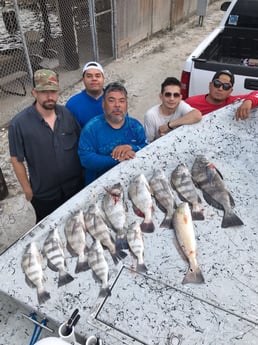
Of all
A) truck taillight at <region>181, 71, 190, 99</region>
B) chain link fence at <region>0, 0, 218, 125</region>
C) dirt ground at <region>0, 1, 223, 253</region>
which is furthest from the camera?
chain link fence at <region>0, 0, 218, 125</region>

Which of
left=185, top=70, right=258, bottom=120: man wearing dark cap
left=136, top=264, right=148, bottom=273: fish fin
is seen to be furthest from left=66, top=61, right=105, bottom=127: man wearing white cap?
left=136, top=264, right=148, bottom=273: fish fin

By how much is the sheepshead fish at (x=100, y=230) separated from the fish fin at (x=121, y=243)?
28 millimetres

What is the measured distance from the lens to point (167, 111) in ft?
12.3

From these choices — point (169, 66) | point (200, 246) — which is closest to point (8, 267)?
point (200, 246)

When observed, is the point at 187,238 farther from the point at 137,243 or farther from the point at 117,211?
the point at 117,211

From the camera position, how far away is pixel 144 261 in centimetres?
215

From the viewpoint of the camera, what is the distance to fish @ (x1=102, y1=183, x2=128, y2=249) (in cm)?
233

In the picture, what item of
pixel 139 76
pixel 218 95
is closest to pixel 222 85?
pixel 218 95

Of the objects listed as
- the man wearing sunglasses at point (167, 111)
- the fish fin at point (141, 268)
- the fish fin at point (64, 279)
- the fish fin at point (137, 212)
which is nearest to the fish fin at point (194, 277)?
the fish fin at point (141, 268)

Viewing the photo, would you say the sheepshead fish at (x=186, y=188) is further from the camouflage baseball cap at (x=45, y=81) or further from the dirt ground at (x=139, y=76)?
the dirt ground at (x=139, y=76)

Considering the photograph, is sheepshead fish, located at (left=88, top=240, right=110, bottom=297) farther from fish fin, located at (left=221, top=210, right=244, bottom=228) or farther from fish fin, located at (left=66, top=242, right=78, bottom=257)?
fish fin, located at (left=221, top=210, right=244, bottom=228)

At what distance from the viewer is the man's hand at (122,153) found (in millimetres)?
2854

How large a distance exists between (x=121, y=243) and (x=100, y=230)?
0.61 ft

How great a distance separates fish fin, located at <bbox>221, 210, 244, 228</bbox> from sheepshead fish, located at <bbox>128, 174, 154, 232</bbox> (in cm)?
54
